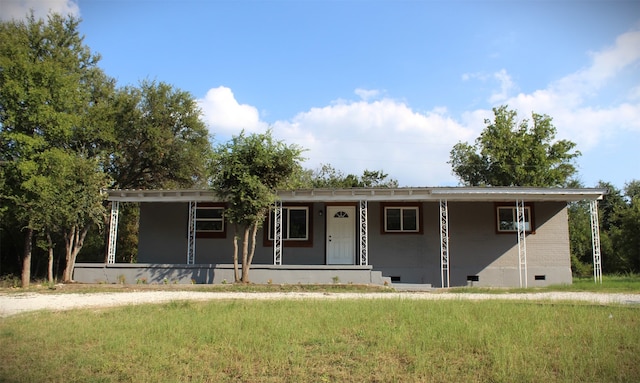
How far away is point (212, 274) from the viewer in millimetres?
16266

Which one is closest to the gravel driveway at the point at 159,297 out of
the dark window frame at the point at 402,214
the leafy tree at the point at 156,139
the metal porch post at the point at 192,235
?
the metal porch post at the point at 192,235

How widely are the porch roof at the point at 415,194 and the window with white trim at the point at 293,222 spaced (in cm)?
140

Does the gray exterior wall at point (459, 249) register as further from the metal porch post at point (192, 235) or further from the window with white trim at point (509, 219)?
the metal porch post at point (192, 235)

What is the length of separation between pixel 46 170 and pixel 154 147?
653 cm

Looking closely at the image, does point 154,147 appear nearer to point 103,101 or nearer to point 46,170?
point 103,101

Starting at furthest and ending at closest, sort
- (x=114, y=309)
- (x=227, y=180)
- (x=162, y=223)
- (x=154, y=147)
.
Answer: (x=154, y=147)
(x=162, y=223)
(x=227, y=180)
(x=114, y=309)

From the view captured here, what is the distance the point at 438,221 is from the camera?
1752 centimetres

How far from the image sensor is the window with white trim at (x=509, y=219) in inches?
686

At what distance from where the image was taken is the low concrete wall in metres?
15.6

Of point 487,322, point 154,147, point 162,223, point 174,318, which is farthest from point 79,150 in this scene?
point 487,322

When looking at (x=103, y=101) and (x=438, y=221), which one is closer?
(x=438, y=221)

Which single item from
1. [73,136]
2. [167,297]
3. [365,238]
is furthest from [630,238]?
[73,136]

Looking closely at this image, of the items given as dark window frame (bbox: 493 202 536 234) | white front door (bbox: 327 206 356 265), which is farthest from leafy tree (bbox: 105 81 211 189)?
dark window frame (bbox: 493 202 536 234)

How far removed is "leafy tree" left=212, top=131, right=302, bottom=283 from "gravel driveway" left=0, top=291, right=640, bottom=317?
3.01 meters
